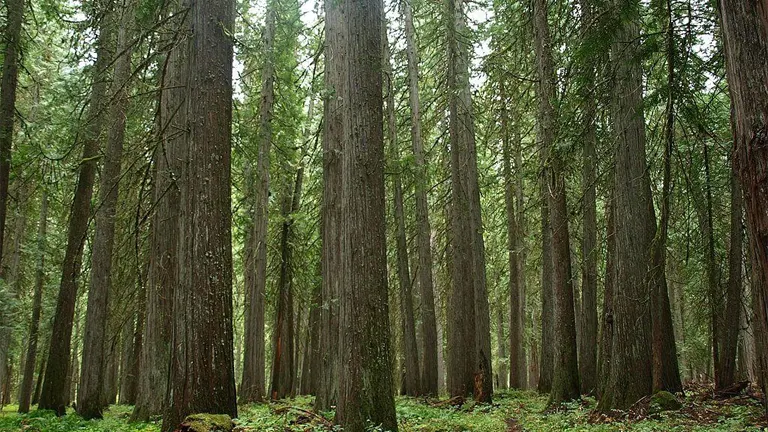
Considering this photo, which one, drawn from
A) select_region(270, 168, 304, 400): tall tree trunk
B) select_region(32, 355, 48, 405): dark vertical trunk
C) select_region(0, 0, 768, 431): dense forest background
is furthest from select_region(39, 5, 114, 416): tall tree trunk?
select_region(32, 355, 48, 405): dark vertical trunk

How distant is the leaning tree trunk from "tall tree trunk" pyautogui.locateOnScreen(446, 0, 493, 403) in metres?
10.9

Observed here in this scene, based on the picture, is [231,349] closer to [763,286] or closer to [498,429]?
[498,429]

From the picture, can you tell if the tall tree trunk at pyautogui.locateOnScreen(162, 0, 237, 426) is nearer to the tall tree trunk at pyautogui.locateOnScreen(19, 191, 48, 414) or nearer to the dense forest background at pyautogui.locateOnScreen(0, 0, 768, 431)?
the dense forest background at pyautogui.locateOnScreen(0, 0, 768, 431)

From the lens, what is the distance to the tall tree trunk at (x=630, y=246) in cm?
886

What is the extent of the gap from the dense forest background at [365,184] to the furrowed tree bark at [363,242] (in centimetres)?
3

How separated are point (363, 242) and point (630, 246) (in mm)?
4982

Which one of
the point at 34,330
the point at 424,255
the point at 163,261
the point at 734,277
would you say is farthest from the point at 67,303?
the point at 734,277

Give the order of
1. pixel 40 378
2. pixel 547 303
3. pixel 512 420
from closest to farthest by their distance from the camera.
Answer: pixel 512 420
pixel 547 303
pixel 40 378

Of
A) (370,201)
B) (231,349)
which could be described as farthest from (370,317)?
(231,349)

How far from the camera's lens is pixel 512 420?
35.0ft

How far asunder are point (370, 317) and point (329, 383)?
14.9ft

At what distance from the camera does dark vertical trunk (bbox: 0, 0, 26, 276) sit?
9625mm

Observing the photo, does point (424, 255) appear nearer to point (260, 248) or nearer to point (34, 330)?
point (260, 248)

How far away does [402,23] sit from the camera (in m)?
18.5
